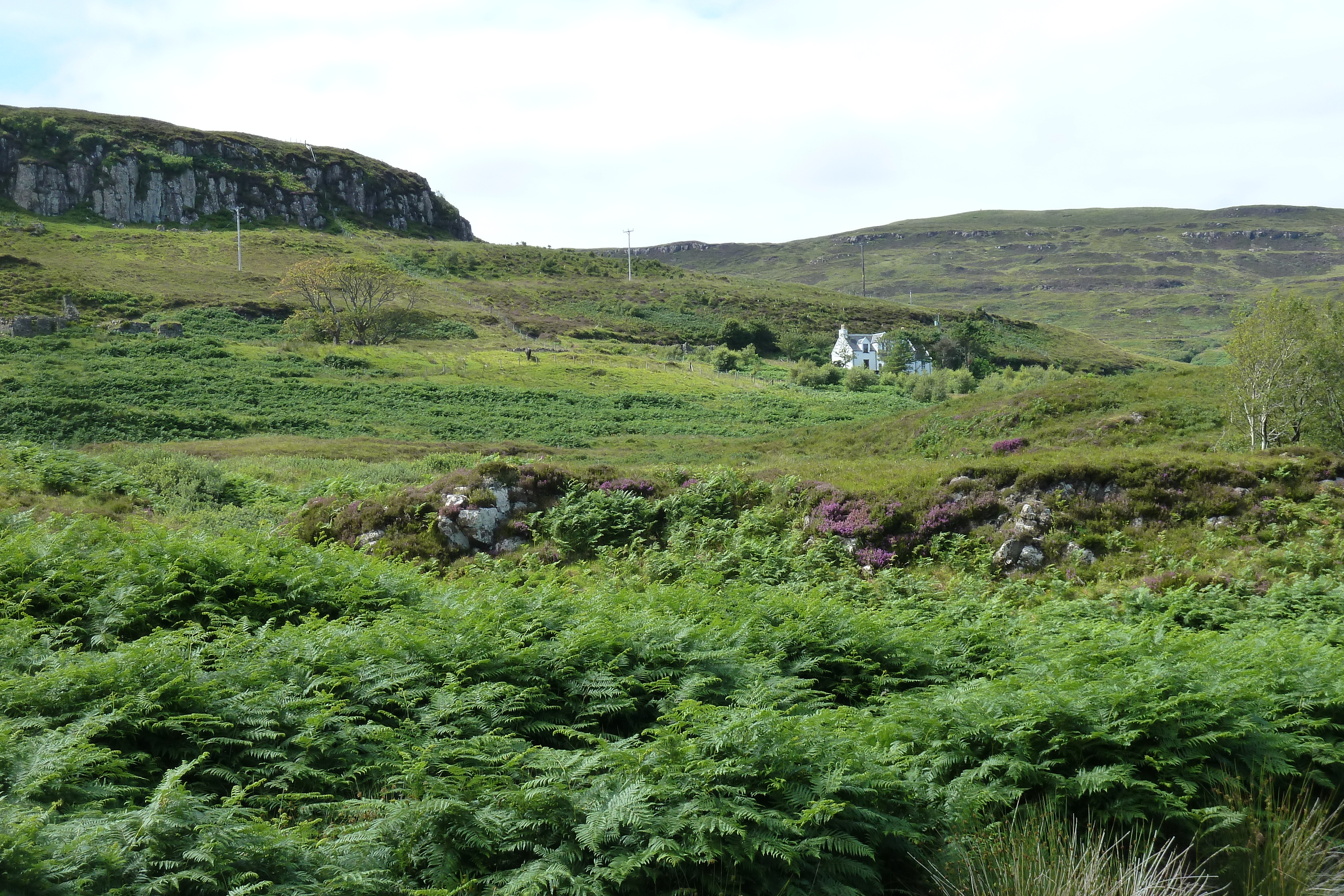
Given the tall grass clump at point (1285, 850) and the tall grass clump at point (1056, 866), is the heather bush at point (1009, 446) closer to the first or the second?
the tall grass clump at point (1285, 850)

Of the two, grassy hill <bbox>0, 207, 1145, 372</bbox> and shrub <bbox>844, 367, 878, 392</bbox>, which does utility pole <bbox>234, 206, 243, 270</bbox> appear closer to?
grassy hill <bbox>0, 207, 1145, 372</bbox>

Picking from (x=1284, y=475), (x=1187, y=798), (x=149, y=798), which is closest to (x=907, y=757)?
(x=1187, y=798)

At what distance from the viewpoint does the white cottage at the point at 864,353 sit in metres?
89.8

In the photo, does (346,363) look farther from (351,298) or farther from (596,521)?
(596,521)

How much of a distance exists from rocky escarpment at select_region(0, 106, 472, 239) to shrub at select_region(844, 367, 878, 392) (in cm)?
10694

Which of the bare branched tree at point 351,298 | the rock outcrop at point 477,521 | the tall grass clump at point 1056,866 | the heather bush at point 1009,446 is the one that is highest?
the bare branched tree at point 351,298

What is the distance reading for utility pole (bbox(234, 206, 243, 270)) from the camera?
98312 millimetres

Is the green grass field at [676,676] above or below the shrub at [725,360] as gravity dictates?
below

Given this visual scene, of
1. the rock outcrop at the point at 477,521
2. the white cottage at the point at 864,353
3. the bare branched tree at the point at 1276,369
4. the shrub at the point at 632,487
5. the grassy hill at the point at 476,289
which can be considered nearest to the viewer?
the rock outcrop at the point at 477,521

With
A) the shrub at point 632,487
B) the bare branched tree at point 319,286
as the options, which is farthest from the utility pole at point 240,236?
the shrub at point 632,487

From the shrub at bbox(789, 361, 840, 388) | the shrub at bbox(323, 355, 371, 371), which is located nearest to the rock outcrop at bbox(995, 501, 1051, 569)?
the shrub at bbox(323, 355, 371, 371)

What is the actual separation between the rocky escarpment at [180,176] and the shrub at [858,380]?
4210 inches

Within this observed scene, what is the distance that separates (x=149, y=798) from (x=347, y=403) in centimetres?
4290

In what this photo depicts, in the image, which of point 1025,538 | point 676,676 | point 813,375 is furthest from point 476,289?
point 676,676
